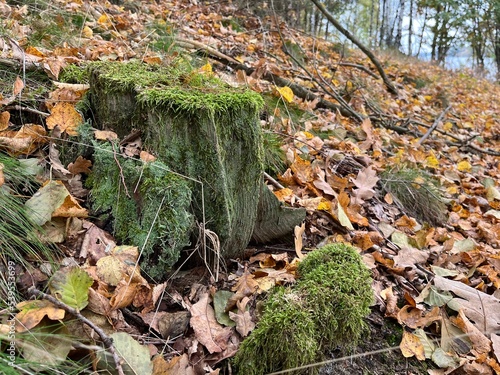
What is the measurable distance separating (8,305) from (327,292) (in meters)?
1.11

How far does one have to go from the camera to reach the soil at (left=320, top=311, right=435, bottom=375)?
5.29ft

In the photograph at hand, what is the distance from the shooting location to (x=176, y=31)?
4191 mm

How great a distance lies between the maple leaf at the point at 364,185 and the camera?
8.63 ft

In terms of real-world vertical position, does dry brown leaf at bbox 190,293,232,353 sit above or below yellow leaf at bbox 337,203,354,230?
below

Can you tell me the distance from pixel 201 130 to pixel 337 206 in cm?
104

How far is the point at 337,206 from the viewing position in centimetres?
235

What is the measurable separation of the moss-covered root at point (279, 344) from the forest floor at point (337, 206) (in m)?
0.09

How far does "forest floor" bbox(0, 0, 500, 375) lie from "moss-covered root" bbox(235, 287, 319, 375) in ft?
0.31

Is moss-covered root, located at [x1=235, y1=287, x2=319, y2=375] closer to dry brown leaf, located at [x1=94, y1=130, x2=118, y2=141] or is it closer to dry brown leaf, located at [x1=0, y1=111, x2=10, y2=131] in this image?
dry brown leaf, located at [x1=94, y1=130, x2=118, y2=141]

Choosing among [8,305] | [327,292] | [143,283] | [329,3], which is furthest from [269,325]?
[329,3]

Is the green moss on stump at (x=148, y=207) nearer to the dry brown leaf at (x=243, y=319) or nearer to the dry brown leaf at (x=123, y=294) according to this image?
the dry brown leaf at (x=123, y=294)

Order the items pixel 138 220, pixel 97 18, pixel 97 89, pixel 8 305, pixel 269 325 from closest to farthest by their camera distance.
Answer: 1. pixel 8 305
2. pixel 269 325
3. pixel 138 220
4. pixel 97 89
5. pixel 97 18

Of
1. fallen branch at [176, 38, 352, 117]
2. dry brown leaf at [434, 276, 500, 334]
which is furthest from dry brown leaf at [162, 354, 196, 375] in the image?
fallen branch at [176, 38, 352, 117]

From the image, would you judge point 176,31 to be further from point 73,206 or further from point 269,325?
point 269,325
